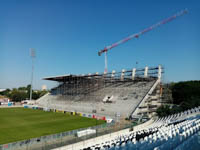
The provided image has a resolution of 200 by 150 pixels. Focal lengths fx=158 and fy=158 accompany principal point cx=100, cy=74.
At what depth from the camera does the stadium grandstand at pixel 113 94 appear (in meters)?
41.3

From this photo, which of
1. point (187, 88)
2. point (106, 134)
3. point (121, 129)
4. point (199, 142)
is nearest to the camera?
point (199, 142)

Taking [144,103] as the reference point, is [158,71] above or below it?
above

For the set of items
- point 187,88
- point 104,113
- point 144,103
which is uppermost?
point 187,88

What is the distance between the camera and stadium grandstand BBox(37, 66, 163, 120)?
4131 cm

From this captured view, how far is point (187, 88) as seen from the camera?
54406 mm

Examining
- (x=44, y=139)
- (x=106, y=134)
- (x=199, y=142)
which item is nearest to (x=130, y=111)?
(x=106, y=134)

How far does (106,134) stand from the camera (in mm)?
21188

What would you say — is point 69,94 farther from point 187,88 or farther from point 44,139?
point 44,139

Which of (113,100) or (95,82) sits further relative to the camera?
(95,82)

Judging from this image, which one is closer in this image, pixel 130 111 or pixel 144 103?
pixel 130 111

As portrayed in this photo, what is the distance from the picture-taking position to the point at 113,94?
2042 inches

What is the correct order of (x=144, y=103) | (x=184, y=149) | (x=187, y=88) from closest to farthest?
(x=184, y=149), (x=144, y=103), (x=187, y=88)

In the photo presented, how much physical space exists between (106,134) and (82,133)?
3.72m

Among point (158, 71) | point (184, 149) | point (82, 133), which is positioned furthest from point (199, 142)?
point (158, 71)
